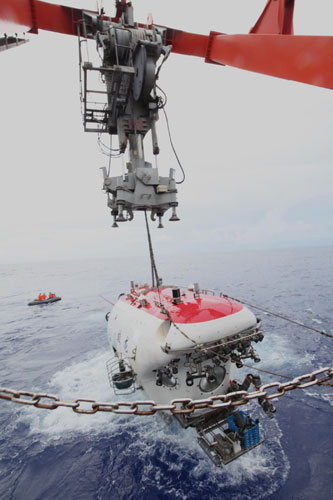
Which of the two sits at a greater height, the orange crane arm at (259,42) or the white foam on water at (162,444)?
the orange crane arm at (259,42)

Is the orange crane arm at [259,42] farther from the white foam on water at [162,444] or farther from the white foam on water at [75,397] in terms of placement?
the white foam on water at [75,397]

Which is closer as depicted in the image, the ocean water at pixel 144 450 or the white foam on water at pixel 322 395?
the ocean water at pixel 144 450

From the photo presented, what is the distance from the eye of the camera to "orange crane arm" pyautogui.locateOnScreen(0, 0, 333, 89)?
322 centimetres

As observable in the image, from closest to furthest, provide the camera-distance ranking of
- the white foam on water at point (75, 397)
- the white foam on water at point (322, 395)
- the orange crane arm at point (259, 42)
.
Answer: the orange crane arm at point (259, 42), the white foam on water at point (75, 397), the white foam on water at point (322, 395)

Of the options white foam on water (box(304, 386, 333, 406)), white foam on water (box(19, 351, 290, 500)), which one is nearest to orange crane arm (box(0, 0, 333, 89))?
white foam on water (box(19, 351, 290, 500))

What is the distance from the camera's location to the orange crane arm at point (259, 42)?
3225 mm

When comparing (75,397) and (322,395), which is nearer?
(322,395)

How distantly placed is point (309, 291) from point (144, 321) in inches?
1556

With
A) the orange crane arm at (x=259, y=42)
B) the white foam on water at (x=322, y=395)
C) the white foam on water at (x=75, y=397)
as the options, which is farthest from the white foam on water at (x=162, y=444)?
the orange crane arm at (x=259, y=42)

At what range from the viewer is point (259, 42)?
4.22 metres

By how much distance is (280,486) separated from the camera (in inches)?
330

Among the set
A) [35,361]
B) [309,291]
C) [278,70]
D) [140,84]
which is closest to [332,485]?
[278,70]

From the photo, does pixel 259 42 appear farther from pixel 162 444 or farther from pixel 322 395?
pixel 322 395

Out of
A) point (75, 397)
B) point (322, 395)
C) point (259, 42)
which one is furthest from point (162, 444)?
point (259, 42)
